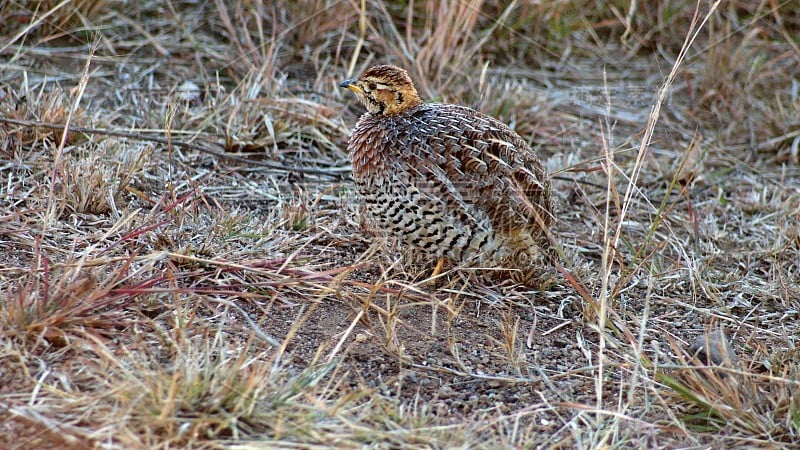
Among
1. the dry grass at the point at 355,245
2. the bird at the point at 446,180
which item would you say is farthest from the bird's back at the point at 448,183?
the dry grass at the point at 355,245

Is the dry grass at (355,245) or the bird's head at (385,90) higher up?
the bird's head at (385,90)

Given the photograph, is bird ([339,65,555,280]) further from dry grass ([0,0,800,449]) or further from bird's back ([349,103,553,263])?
dry grass ([0,0,800,449])

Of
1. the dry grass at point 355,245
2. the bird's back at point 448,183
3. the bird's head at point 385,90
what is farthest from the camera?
the bird's head at point 385,90

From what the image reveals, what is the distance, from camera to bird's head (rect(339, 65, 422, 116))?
13.4 ft

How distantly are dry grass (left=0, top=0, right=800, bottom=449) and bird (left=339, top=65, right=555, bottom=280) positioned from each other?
17 cm

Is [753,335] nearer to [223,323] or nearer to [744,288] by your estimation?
[744,288]

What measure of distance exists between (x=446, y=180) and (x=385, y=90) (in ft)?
1.77

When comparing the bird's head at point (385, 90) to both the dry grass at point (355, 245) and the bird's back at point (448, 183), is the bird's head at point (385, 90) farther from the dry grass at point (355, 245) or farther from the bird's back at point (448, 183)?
the dry grass at point (355, 245)

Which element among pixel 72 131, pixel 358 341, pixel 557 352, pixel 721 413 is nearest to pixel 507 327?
pixel 557 352

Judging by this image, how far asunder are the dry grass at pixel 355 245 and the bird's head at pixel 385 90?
1.98ft

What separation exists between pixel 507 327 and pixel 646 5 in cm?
405

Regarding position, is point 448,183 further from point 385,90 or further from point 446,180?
point 385,90

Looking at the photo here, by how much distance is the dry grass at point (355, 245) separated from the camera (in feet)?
9.46

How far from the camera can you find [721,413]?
304 centimetres
